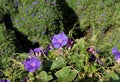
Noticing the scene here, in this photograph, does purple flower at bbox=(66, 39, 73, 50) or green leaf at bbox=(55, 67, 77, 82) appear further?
purple flower at bbox=(66, 39, 73, 50)

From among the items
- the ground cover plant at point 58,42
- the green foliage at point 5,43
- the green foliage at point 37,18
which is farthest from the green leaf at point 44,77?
the green foliage at point 37,18

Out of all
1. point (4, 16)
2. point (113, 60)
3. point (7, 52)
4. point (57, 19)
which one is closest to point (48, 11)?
point (57, 19)

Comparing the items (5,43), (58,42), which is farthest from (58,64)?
(5,43)

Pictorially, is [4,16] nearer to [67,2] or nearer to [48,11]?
[48,11]

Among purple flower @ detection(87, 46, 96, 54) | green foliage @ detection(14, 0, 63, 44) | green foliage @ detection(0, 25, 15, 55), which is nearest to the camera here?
purple flower @ detection(87, 46, 96, 54)

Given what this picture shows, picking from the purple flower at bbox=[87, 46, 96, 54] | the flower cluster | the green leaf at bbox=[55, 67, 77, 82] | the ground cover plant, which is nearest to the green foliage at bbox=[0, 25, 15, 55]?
the ground cover plant

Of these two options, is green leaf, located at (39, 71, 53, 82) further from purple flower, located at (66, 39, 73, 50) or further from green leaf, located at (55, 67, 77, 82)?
purple flower, located at (66, 39, 73, 50)

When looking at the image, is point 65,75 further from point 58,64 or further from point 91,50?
point 91,50

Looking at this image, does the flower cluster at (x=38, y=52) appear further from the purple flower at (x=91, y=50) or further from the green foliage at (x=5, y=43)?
the green foliage at (x=5, y=43)
